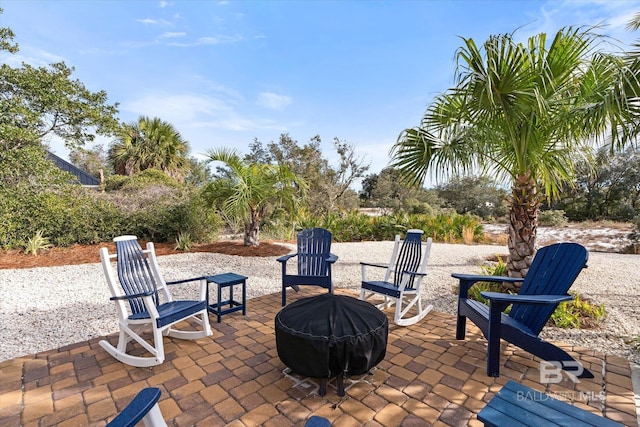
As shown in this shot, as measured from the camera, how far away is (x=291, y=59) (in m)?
8.64

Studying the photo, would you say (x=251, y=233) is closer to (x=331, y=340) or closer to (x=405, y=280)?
Answer: (x=405, y=280)

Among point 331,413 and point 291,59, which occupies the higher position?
point 291,59

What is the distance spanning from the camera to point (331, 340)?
1.98 meters

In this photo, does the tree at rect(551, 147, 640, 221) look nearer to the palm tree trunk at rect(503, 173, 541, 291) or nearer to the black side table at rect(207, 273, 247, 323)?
the palm tree trunk at rect(503, 173, 541, 291)

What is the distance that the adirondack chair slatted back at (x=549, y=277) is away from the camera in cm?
238

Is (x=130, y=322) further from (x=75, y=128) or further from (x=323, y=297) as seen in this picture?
(x=75, y=128)

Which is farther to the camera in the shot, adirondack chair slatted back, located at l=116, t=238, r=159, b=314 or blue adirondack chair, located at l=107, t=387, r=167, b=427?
adirondack chair slatted back, located at l=116, t=238, r=159, b=314

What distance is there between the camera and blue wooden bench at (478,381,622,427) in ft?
4.31

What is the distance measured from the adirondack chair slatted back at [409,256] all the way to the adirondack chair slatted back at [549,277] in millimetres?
1264

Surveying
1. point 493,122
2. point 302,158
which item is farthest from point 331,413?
point 302,158

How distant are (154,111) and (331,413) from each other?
638 inches

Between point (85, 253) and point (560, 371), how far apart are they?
900 centimetres


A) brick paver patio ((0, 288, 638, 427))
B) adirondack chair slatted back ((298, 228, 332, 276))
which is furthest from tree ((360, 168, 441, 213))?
brick paver patio ((0, 288, 638, 427))

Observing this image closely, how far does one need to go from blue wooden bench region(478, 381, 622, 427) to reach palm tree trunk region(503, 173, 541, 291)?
8.94ft
